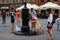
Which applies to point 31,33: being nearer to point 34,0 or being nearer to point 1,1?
point 34,0

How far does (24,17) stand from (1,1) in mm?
66041

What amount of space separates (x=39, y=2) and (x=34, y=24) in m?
56.8

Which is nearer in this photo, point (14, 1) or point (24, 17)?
point (24, 17)

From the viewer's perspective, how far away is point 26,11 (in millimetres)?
18719

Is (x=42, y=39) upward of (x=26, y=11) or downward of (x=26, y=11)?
downward

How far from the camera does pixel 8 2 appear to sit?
82.9 metres

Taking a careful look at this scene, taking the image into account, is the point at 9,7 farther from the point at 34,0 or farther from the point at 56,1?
the point at 56,1

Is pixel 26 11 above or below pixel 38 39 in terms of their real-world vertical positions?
above

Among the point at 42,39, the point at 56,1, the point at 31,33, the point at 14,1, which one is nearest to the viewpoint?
the point at 42,39

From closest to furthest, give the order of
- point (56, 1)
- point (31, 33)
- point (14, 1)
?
1. point (31, 33)
2. point (56, 1)
3. point (14, 1)

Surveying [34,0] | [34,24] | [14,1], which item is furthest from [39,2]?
[34,24]

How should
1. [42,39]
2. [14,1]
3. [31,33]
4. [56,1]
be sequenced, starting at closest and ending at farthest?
[42,39] → [31,33] → [56,1] → [14,1]

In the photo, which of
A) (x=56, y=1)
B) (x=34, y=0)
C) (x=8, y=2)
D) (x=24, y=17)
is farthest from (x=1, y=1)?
(x=24, y=17)

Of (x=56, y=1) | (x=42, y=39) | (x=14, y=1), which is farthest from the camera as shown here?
(x=14, y=1)
